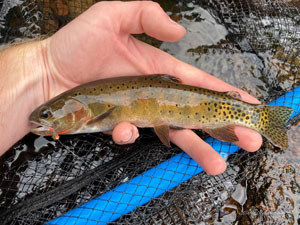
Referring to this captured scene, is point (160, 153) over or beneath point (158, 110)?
beneath

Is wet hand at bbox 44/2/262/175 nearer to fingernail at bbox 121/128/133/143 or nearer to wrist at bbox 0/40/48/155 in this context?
fingernail at bbox 121/128/133/143

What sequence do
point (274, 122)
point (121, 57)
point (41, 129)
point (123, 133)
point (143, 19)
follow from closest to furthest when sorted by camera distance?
point (123, 133)
point (143, 19)
point (41, 129)
point (274, 122)
point (121, 57)

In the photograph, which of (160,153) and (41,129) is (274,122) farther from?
(41,129)

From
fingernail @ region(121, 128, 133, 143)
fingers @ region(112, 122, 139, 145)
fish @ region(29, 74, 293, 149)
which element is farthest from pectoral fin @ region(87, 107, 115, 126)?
fingernail @ region(121, 128, 133, 143)

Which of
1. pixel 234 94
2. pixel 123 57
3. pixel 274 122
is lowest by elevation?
pixel 274 122

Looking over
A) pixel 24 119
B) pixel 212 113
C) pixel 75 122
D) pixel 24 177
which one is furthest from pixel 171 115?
pixel 24 177

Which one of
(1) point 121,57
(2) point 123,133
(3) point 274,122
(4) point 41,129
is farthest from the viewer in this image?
(1) point 121,57

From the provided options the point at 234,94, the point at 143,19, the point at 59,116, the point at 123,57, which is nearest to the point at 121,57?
the point at 123,57
